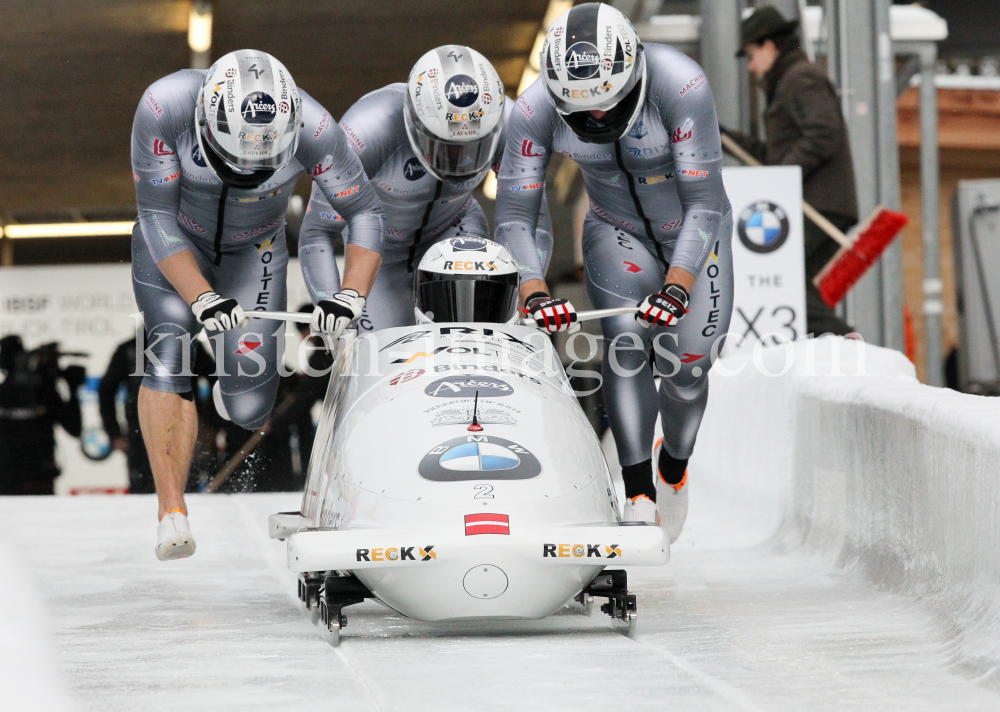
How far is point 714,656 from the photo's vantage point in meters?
2.44

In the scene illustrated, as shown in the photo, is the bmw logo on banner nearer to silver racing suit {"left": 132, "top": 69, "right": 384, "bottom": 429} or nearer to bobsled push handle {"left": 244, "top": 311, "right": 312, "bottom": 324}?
bobsled push handle {"left": 244, "top": 311, "right": 312, "bottom": 324}

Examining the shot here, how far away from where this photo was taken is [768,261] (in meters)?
5.76

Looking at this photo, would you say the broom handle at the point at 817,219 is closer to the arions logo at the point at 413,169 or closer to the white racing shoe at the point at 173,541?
the arions logo at the point at 413,169

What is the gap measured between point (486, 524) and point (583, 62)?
1.42m

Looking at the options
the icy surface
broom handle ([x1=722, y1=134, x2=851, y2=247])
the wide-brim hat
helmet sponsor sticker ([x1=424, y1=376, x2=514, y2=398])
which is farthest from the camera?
broom handle ([x1=722, y1=134, x2=851, y2=247])

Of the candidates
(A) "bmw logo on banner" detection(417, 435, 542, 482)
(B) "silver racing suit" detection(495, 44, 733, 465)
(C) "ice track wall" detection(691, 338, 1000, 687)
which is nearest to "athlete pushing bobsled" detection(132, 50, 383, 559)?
(B) "silver racing suit" detection(495, 44, 733, 465)

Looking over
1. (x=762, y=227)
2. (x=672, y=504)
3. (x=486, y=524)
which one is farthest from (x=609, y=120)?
(x=762, y=227)

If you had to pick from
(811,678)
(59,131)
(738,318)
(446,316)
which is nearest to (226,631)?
(446,316)

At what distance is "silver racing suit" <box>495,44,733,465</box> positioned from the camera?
11.9ft

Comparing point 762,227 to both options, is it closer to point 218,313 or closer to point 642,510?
point 642,510

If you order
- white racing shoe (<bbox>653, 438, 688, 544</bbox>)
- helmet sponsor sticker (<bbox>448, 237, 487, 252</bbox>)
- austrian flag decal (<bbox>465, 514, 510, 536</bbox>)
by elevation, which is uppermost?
helmet sponsor sticker (<bbox>448, 237, 487, 252</bbox>)

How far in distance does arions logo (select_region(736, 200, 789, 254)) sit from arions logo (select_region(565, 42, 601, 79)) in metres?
2.43

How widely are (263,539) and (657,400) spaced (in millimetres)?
1485

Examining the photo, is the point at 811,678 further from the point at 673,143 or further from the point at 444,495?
the point at 673,143
